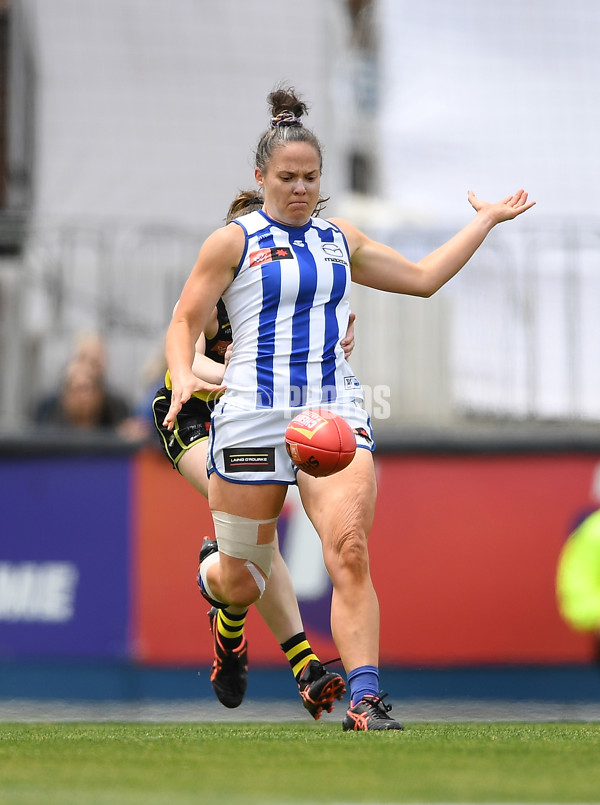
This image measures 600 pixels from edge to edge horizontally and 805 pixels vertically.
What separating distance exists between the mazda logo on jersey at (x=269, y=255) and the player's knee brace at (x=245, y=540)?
3.21 feet

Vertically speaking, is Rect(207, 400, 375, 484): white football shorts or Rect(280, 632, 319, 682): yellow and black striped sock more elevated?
Rect(207, 400, 375, 484): white football shorts

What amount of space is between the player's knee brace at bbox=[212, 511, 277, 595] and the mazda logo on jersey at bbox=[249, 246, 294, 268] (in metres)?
0.98

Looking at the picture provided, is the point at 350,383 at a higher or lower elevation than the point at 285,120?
lower

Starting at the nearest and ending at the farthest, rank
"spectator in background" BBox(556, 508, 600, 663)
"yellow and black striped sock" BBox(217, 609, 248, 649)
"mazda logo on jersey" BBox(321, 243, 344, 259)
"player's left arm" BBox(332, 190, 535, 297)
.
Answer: "spectator in background" BBox(556, 508, 600, 663), "mazda logo on jersey" BBox(321, 243, 344, 259), "player's left arm" BBox(332, 190, 535, 297), "yellow and black striped sock" BBox(217, 609, 248, 649)

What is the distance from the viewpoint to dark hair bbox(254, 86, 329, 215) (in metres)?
5.36

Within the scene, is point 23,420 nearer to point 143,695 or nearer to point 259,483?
point 143,695

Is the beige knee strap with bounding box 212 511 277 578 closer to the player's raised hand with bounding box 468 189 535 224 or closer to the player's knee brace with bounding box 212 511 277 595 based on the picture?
the player's knee brace with bounding box 212 511 277 595

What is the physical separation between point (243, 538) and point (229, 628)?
769 millimetres

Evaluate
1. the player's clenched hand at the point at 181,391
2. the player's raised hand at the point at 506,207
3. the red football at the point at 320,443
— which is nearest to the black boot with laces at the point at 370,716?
the red football at the point at 320,443

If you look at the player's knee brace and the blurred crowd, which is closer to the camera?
the player's knee brace

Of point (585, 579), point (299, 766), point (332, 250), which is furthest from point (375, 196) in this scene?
point (585, 579)

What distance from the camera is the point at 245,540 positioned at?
5395mm

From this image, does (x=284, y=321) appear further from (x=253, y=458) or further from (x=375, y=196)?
(x=375, y=196)

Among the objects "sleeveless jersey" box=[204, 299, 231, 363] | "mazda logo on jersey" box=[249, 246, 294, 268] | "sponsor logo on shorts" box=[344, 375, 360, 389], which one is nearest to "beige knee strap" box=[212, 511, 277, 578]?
"sponsor logo on shorts" box=[344, 375, 360, 389]
